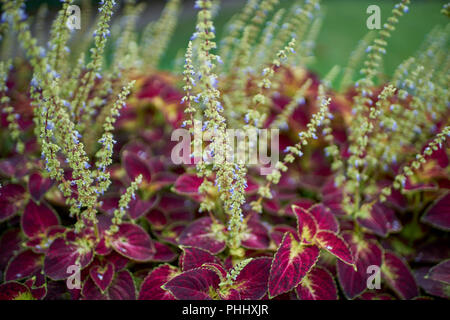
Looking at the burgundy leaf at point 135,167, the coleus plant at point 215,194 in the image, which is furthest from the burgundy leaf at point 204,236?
the burgundy leaf at point 135,167

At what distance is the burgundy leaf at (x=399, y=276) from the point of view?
1773 millimetres

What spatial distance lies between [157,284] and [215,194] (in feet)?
1.84

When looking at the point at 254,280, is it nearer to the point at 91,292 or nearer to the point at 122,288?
the point at 122,288

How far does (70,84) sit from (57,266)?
83 centimetres

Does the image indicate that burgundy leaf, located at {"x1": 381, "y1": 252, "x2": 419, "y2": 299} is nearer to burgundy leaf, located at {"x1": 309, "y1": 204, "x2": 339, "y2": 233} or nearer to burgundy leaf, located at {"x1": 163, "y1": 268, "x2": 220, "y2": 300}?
burgundy leaf, located at {"x1": 309, "y1": 204, "x2": 339, "y2": 233}

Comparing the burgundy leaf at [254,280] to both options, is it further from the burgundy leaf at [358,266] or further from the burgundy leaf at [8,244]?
the burgundy leaf at [8,244]

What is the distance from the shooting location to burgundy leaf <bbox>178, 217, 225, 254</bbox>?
1.71m

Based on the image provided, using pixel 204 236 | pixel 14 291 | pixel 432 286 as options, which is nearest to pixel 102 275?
pixel 14 291

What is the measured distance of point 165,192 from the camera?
2.25 metres

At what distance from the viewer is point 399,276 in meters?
1.82

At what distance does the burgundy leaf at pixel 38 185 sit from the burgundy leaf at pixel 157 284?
0.64 metres

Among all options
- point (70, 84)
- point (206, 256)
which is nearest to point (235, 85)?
point (70, 84)

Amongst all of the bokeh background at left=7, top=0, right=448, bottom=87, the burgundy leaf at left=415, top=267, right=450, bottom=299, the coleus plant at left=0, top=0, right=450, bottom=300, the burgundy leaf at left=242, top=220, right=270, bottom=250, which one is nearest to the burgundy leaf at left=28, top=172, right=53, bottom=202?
the coleus plant at left=0, top=0, right=450, bottom=300
